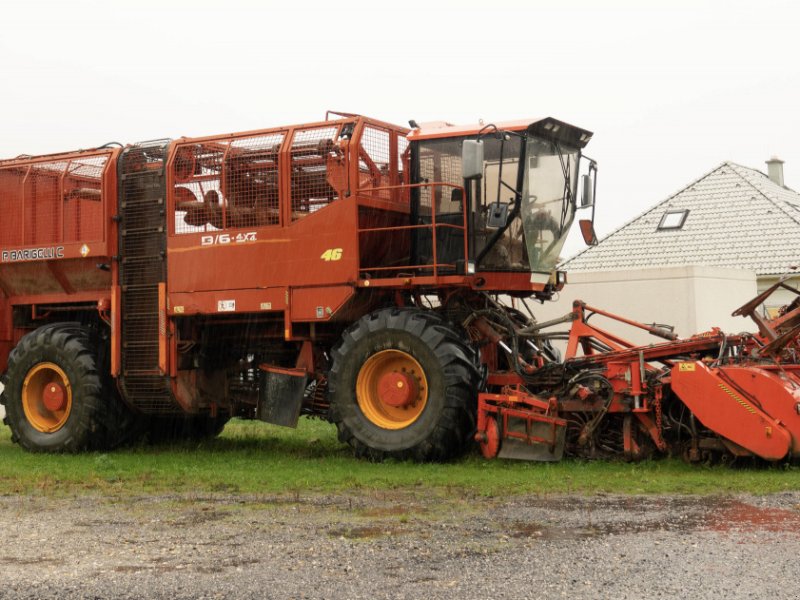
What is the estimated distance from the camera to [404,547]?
23.2 feet

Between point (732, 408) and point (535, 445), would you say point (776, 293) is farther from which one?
point (732, 408)

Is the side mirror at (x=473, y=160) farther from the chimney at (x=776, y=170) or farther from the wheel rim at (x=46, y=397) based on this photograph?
the chimney at (x=776, y=170)

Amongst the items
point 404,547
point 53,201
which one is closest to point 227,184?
point 53,201

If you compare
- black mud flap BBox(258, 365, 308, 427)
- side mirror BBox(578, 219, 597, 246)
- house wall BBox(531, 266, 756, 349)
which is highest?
side mirror BBox(578, 219, 597, 246)

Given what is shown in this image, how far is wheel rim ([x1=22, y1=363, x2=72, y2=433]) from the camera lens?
1410 centimetres

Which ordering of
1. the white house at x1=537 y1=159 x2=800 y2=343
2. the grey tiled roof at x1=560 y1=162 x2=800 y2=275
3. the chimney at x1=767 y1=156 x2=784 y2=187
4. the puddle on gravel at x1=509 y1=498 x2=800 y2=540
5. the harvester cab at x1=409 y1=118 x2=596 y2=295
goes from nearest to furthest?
1. the puddle on gravel at x1=509 y1=498 x2=800 y2=540
2. the harvester cab at x1=409 y1=118 x2=596 y2=295
3. the white house at x1=537 y1=159 x2=800 y2=343
4. the grey tiled roof at x1=560 y1=162 x2=800 y2=275
5. the chimney at x1=767 y1=156 x2=784 y2=187

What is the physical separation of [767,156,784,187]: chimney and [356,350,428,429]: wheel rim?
2580 centimetres

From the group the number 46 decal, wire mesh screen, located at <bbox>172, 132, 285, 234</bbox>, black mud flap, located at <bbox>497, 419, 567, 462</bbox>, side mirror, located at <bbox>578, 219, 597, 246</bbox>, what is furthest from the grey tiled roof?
black mud flap, located at <bbox>497, 419, 567, 462</bbox>

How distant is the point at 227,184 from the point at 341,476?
4.23 m

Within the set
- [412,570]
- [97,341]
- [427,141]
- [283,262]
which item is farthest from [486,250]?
[412,570]

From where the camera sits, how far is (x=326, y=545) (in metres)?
7.20

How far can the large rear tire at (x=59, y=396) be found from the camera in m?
13.9

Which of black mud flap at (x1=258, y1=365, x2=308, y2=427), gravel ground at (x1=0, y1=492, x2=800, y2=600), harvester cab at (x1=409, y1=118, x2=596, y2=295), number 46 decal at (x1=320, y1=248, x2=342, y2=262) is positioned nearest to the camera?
gravel ground at (x1=0, y1=492, x2=800, y2=600)

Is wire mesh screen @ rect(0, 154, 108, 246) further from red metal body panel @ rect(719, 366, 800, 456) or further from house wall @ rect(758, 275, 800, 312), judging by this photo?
house wall @ rect(758, 275, 800, 312)
